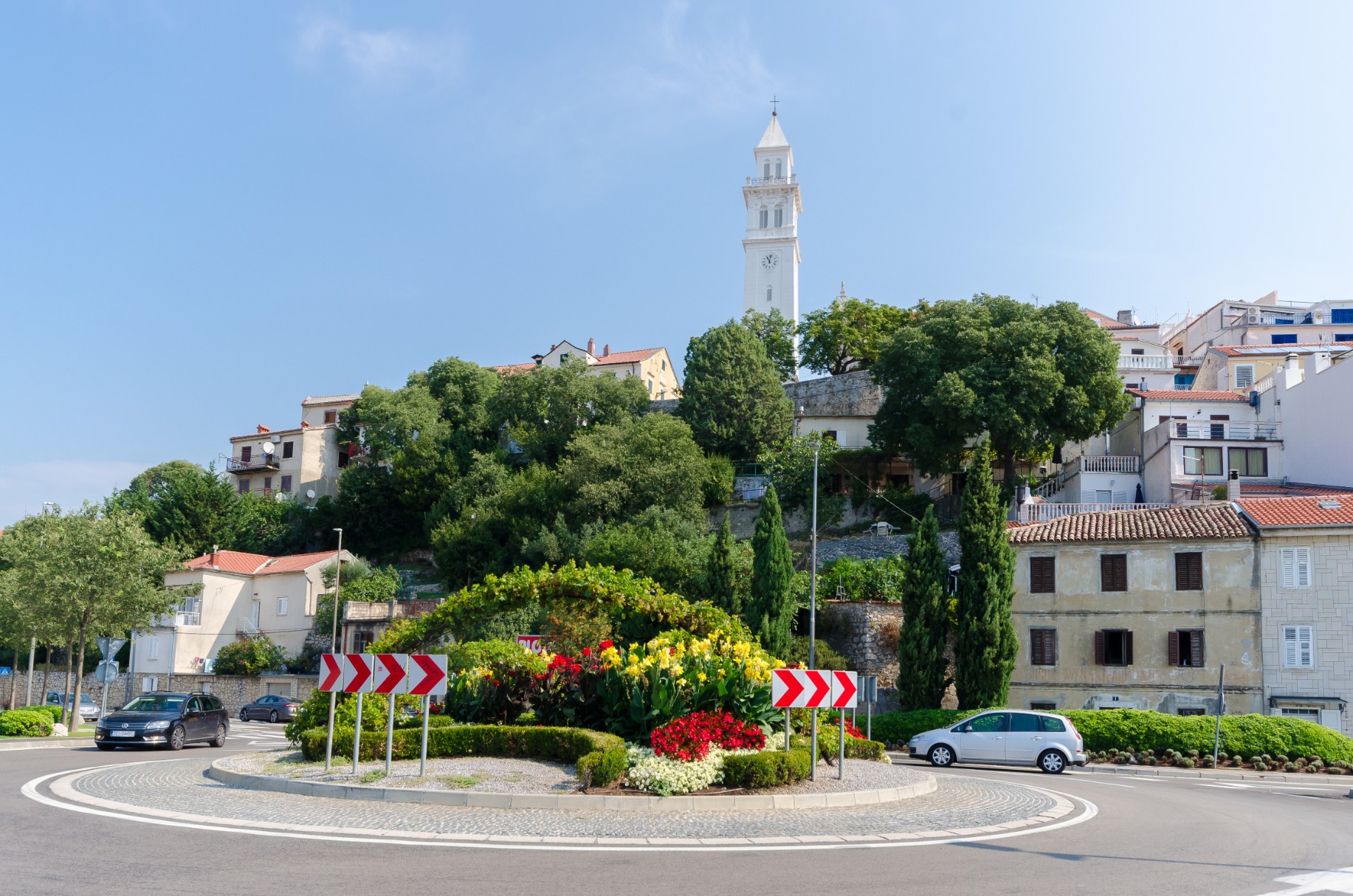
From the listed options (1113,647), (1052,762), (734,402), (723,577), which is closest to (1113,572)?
(1113,647)

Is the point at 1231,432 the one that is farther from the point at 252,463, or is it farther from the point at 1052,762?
the point at 252,463

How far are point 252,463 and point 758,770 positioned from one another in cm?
7690

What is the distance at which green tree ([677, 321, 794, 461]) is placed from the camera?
67688 millimetres

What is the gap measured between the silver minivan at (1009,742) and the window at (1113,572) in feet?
40.2

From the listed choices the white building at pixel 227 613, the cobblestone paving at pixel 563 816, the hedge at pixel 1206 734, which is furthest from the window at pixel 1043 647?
the white building at pixel 227 613

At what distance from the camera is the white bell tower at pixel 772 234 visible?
99938 millimetres

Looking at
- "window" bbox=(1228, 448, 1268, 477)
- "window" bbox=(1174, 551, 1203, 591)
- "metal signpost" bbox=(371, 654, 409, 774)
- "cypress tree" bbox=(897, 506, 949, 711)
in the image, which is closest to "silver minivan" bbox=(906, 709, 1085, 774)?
"cypress tree" bbox=(897, 506, 949, 711)

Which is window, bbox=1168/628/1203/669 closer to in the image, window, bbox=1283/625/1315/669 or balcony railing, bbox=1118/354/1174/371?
window, bbox=1283/625/1315/669

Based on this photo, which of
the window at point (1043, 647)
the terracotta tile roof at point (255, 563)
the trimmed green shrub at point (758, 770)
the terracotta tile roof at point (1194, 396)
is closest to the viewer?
the trimmed green shrub at point (758, 770)

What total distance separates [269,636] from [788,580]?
102 ft

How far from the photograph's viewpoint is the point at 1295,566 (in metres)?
35.5

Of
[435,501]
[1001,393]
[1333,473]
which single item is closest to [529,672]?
[1001,393]

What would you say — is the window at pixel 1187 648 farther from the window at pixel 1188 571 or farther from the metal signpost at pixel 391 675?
the metal signpost at pixel 391 675

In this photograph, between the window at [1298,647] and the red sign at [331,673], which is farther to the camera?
the window at [1298,647]
